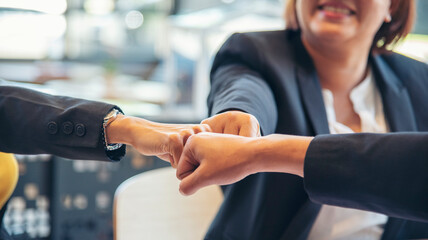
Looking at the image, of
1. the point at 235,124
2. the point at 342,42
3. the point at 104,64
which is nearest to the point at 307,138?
the point at 235,124

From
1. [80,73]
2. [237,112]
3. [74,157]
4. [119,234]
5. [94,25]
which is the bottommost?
[80,73]

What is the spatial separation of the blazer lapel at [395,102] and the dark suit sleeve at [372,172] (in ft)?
1.98

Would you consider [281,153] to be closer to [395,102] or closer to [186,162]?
[186,162]

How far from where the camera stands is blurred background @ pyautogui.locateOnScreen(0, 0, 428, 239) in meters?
1.92

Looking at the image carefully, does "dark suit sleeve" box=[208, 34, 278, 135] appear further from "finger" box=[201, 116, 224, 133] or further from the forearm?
the forearm

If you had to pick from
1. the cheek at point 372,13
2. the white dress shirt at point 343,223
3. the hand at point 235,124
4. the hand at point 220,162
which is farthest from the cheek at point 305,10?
Result: the hand at point 220,162

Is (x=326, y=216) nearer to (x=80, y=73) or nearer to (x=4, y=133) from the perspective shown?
(x=4, y=133)

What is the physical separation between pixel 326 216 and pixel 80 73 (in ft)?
18.5

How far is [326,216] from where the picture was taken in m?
1.15

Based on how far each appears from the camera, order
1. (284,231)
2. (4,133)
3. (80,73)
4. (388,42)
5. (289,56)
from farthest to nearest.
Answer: (80,73), (388,42), (289,56), (284,231), (4,133)

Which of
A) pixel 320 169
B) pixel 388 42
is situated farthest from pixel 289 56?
pixel 320 169

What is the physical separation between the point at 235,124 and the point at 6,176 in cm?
43

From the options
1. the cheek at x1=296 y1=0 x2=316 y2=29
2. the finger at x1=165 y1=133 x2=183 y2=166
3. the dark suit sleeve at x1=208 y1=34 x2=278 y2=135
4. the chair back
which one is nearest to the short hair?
the cheek at x1=296 y1=0 x2=316 y2=29

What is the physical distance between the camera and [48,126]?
855 mm
